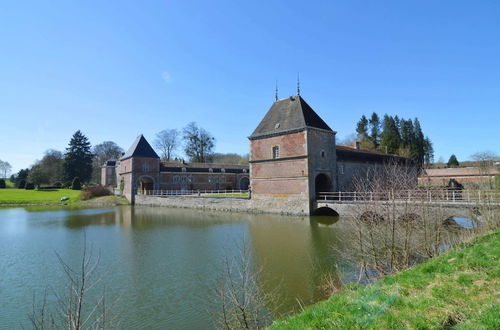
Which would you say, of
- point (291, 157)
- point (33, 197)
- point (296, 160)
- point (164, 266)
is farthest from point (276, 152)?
point (33, 197)

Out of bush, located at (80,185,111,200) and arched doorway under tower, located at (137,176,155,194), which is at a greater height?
arched doorway under tower, located at (137,176,155,194)

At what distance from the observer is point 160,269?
32.0 feet

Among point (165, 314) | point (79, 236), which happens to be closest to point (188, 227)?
point (79, 236)

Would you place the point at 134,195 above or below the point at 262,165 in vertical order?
below

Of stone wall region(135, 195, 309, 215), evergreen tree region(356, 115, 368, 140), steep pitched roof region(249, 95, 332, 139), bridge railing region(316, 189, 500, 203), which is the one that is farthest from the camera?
evergreen tree region(356, 115, 368, 140)

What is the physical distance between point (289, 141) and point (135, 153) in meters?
23.9

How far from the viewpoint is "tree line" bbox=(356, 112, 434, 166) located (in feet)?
161

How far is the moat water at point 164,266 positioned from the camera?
6848 mm

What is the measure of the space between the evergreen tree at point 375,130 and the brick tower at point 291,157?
111ft

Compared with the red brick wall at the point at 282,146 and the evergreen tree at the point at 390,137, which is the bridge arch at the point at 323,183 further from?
the evergreen tree at the point at 390,137

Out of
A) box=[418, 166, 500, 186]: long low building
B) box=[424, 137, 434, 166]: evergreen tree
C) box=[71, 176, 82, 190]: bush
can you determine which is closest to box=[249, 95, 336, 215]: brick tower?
box=[418, 166, 500, 186]: long low building

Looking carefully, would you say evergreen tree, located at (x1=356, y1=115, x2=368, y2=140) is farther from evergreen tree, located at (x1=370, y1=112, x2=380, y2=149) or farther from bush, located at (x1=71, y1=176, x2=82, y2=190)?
bush, located at (x1=71, y1=176, x2=82, y2=190)

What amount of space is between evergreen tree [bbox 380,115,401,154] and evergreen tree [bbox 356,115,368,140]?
4950mm

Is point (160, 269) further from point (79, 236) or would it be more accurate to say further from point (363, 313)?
point (79, 236)
